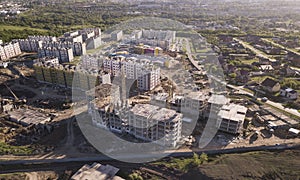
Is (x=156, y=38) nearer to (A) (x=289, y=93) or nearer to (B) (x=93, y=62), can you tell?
(B) (x=93, y=62)

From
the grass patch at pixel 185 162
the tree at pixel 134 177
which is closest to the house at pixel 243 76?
the grass patch at pixel 185 162

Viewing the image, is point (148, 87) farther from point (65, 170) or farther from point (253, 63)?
point (253, 63)

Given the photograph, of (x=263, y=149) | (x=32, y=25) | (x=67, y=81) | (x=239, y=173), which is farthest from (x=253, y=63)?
(x=32, y=25)

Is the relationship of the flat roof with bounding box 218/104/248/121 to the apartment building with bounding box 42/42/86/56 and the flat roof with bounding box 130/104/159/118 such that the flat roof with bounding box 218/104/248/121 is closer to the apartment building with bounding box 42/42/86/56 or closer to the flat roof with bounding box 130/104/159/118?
the flat roof with bounding box 130/104/159/118

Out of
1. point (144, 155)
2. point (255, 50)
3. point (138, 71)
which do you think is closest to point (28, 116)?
point (144, 155)

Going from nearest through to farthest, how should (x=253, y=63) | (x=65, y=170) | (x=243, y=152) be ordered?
(x=65, y=170)
(x=243, y=152)
(x=253, y=63)

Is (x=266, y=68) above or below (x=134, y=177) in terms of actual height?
above
